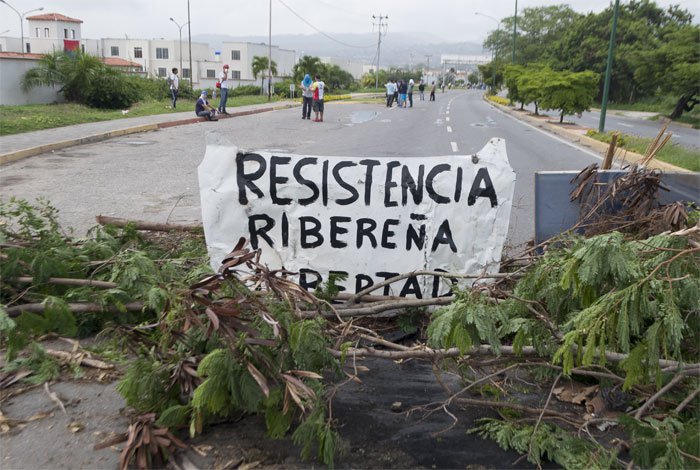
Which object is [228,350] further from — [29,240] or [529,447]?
[29,240]

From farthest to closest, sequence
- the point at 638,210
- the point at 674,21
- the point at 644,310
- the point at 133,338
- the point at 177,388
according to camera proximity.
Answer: the point at 674,21 < the point at 638,210 < the point at 133,338 < the point at 177,388 < the point at 644,310

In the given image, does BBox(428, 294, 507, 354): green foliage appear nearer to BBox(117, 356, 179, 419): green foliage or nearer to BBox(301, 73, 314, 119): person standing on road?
BBox(117, 356, 179, 419): green foliage

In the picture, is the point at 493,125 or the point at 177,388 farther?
the point at 493,125

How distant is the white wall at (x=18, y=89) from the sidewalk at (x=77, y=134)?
629 centimetres

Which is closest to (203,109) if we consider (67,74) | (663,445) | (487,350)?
(67,74)

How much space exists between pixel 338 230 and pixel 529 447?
6.08 feet

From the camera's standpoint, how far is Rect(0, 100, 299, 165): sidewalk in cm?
1364

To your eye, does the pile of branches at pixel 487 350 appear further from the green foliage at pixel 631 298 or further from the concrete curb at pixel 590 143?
the concrete curb at pixel 590 143

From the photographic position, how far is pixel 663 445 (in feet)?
8.65

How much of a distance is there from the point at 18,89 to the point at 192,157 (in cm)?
1660

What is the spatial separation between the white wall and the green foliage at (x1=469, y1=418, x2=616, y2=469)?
2782cm

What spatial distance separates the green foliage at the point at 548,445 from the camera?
284 cm

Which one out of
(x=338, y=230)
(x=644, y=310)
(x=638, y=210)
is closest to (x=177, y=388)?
(x=338, y=230)

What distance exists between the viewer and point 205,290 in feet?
9.75
